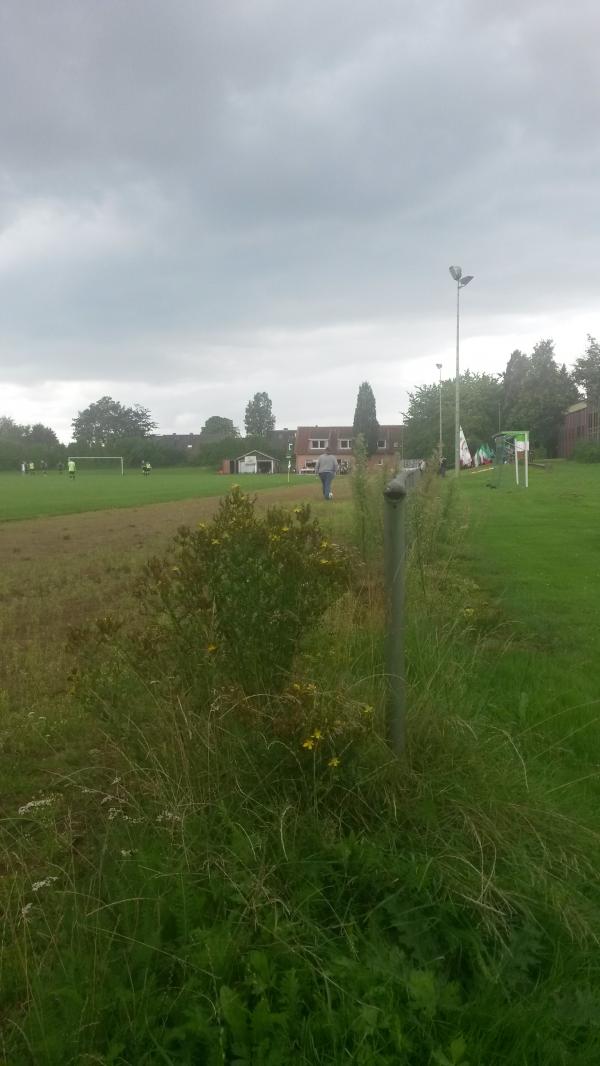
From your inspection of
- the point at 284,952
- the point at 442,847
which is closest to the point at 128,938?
the point at 284,952

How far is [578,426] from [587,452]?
1276cm

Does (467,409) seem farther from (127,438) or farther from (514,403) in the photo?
(127,438)

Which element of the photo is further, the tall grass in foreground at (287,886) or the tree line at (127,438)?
the tree line at (127,438)

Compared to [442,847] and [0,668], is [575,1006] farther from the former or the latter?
[0,668]

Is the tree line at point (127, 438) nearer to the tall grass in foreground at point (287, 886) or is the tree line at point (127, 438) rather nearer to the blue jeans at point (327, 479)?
the blue jeans at point (327, 479)

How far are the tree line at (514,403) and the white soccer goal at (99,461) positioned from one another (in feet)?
108

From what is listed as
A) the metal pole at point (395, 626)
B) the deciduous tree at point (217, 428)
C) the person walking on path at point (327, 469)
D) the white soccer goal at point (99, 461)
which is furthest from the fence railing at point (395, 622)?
the deciduous tree at point (217, 428)

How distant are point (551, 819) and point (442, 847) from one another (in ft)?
1.62

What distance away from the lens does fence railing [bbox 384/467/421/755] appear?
2.99m

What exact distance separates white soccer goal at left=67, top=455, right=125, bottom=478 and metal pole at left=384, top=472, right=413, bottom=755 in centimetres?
9095

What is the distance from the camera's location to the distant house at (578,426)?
63531 mm

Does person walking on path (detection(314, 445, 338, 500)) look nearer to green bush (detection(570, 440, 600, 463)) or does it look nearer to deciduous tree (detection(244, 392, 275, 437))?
green bush (detection(570, 440, 600, 463))

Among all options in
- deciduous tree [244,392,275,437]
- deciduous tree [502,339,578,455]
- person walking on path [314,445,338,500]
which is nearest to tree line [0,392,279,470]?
deciduous tree [244,392,275,437]

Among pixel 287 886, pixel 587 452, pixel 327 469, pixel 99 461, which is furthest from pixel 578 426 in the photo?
pixel 287 886
